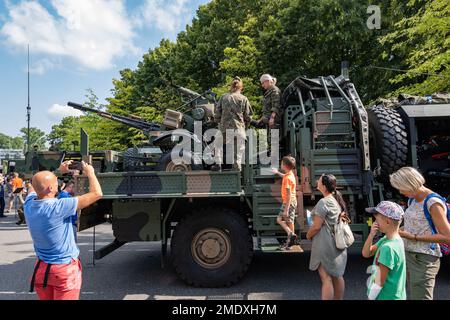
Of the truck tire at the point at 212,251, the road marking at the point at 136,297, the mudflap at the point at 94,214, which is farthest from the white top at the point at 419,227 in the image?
the mudflap at the point at 94,214

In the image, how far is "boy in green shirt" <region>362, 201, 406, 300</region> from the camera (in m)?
2.75

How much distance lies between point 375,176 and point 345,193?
0.67 metres

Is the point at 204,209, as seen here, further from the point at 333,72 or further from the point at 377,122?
the point at 333,72

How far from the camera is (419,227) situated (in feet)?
10.6

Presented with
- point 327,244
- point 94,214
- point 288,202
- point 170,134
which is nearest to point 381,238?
point 327,244

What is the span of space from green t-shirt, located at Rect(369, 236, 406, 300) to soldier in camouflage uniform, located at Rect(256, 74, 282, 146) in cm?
378

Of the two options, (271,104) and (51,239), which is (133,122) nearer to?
(271,104)

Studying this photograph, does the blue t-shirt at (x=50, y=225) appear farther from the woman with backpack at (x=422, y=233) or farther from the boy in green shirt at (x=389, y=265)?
the woman with backpack at (x=422, y=233)

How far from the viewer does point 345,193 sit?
5457 mm

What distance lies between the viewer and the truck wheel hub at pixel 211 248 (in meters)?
A: 5.46

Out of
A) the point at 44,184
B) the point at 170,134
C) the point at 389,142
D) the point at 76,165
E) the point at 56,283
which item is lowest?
the point at 56,283

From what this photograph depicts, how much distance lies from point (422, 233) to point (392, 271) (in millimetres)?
634

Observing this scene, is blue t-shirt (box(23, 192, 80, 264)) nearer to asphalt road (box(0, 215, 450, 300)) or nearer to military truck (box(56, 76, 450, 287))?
military truck (box(56, 76, 450, 287))

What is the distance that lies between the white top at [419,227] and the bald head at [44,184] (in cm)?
303
